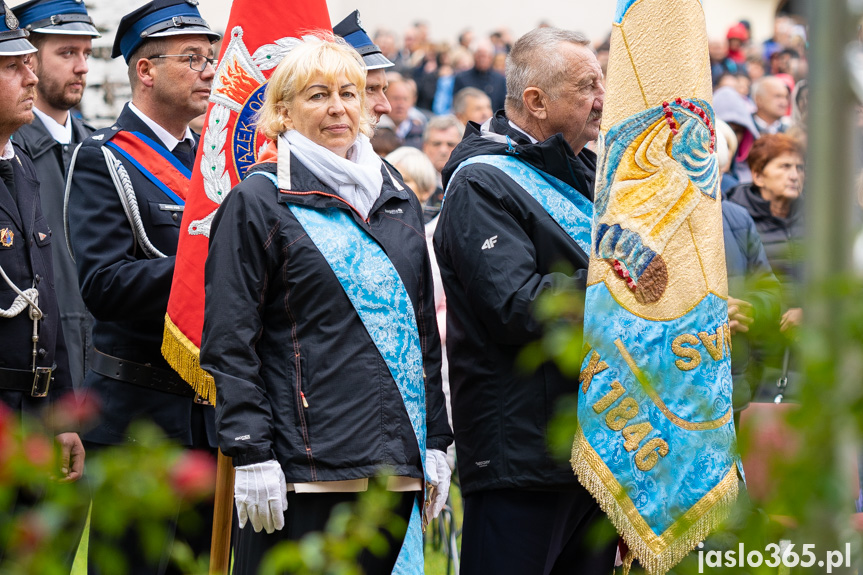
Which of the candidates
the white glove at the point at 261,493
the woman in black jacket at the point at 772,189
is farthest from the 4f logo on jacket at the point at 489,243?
the woman in black jacket at the point at 772,189

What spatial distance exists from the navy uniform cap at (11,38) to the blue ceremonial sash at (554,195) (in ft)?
4.99

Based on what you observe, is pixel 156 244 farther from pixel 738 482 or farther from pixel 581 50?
pixel 738 482

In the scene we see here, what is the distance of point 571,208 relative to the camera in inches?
150

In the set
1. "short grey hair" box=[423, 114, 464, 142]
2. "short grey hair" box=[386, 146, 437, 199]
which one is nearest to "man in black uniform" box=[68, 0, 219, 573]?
"short grey hair" box=[386, 146, 437, 199]

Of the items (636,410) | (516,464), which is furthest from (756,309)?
(516,464)

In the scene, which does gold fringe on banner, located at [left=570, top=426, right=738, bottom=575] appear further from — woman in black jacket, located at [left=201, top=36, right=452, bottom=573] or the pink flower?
the pink flower

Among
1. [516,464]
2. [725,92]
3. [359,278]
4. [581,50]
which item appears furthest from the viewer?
[725,92]

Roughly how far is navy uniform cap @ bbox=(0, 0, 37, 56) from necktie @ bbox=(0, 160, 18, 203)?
0.39m

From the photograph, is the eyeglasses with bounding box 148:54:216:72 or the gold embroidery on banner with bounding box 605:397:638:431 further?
the eyeglasses with bounding box 148:54:216:72

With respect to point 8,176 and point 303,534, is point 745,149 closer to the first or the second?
point 8,176

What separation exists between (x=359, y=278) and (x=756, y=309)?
2.14 metres

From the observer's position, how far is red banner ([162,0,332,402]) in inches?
155

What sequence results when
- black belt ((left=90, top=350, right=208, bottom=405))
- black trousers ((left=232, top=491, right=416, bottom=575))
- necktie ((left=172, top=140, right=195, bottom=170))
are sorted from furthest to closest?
necktie ((left=172, top=140, right=195, bottom=170))
black belt ((left=90, top=350, right=208, bottom=405))
black trousers ((left=232, top=491, right=416, bottom=575))

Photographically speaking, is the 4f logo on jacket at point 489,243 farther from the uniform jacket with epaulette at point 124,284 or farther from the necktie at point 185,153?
the necktie at point 185,153
